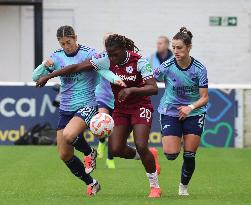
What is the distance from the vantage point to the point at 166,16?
88.4ft

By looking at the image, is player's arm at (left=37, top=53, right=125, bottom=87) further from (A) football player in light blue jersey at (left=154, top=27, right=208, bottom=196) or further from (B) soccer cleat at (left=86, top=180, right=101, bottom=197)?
(B) soccer cleat at (left=86, top=180, right=101, bottom=197)

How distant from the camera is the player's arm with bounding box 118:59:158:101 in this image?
37.1 ft

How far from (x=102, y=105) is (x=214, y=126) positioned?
7.13 meters

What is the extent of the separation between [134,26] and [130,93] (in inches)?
624

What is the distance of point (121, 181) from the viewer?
14164mm

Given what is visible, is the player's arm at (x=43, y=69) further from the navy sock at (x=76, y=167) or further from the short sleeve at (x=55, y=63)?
the navy sock at (x=76, y=167)

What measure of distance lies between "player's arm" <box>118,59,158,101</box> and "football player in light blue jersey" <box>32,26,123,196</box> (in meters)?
0.89

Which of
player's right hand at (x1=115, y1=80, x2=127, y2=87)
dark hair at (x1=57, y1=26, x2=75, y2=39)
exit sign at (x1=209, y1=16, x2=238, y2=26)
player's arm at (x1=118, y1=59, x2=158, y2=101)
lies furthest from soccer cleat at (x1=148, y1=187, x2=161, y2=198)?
exit sign at (x1=209, y1=16, x2=238, y2=26)

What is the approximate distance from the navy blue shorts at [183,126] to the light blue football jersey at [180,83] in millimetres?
61

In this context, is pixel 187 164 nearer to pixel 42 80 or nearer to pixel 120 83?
pixel 120 83

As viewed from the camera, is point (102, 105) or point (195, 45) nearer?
point (102, 105)

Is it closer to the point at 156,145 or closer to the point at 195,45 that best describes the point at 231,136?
the point at 156,145

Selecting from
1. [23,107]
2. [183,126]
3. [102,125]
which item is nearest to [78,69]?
[102,125]

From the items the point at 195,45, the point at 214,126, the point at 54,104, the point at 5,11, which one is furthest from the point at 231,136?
the point at 5,11
